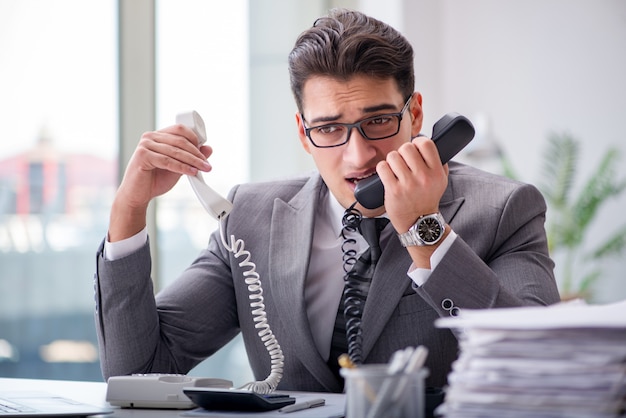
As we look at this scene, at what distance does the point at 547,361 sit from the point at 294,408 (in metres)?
0.53

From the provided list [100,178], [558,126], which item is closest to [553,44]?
[558,126]

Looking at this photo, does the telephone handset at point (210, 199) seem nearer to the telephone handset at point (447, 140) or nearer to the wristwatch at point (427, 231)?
the telephone handset at point (447, 140)

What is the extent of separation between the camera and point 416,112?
6.42 ft

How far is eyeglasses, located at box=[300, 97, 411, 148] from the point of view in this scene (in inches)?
69.6

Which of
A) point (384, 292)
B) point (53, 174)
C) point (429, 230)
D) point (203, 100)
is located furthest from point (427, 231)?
point (203, 100)

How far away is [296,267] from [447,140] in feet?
1.46

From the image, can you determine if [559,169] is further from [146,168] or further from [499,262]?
[146,168]

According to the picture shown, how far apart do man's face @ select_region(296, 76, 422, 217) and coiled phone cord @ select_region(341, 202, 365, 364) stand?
0.12ft

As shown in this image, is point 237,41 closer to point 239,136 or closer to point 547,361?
point 239,136

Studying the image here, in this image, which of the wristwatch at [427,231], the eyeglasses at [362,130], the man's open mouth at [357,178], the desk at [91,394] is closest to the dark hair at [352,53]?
the eyeglasses at [362,130]

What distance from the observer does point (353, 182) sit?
1.81 metres

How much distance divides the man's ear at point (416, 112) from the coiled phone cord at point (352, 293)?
0.87 ft

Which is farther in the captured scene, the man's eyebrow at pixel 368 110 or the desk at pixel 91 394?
the man's eyebrow at pixel 368 110

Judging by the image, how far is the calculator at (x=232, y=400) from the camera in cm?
124
